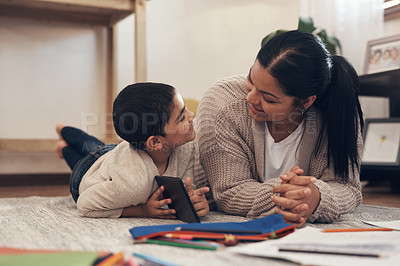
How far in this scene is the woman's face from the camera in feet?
3.08

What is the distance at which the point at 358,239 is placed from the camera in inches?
26.1

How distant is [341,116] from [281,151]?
0.18m

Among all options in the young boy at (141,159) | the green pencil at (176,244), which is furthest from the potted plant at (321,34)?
the green pencil at (176,244)

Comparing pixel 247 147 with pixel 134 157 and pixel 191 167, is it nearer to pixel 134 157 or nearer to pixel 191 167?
pixel 191 167

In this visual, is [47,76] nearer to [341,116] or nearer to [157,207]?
[157,207]

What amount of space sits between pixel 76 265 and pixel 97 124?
211 centimetres

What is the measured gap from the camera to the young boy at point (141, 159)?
39.1 inches

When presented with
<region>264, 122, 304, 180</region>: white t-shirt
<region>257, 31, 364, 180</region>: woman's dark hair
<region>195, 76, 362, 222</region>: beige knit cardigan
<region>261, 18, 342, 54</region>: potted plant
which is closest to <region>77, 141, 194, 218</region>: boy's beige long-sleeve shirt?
<region>195, 76, 362, 222</region>: beige knit cardigan

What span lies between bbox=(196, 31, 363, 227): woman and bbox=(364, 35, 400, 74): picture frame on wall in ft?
3.97

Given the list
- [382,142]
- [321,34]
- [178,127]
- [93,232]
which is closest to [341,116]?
[178,127]

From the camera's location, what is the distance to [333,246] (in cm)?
59

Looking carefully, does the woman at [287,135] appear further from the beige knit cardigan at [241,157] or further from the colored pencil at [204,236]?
the colored pencil at [204,236]

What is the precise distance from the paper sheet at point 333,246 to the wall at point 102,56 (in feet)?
6.52

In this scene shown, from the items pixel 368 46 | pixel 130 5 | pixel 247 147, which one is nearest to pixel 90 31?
pixel 130 5
